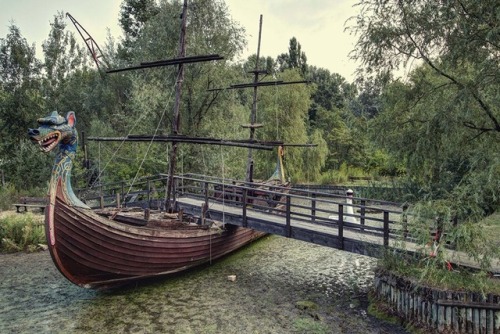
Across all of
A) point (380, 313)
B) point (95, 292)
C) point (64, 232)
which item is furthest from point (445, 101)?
point (95, 292)

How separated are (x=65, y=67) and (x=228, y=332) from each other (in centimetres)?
3135

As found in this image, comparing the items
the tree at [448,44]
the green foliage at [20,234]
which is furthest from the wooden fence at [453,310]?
the green foliage at [20,234]

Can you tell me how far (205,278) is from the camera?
1019cm

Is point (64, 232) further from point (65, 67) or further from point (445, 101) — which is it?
point (65, 67)

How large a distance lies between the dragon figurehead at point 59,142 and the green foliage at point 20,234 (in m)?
6.43

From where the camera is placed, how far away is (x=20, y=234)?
13227mm

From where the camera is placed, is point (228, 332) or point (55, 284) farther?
point (55, 284)

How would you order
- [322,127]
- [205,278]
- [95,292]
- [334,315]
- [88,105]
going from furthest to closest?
[322,127] → [88,105] → [205,278] → [95,292] → [334,315]

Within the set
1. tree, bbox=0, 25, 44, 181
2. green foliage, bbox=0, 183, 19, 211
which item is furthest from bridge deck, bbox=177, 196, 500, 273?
tree, bbox=0, 25, 44, 181

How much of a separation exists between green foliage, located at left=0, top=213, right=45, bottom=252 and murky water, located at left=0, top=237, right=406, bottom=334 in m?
1.34

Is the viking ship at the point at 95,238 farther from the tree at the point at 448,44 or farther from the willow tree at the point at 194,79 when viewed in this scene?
the willow tree at the point at 194,79

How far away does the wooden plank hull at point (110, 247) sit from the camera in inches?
305

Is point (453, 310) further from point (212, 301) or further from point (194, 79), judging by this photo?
point (194, 79)

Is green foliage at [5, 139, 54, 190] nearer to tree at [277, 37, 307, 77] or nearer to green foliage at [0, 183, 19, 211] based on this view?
green foliage at [0, 183, 19, 211]
